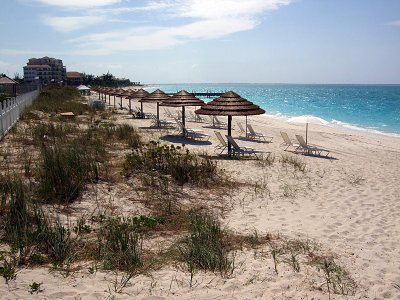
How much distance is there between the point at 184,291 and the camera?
3172 millimetres

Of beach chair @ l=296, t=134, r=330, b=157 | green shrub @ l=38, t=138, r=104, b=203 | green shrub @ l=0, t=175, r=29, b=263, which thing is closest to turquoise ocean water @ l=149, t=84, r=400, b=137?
beach chair @ l=296, t=134, r=330, b=157

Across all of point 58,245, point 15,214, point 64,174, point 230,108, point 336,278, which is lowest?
point 336,278

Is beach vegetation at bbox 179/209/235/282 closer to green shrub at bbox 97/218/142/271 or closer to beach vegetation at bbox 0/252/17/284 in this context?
green shrub at bbox 97/218/142/271

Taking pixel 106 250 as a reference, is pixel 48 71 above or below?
above

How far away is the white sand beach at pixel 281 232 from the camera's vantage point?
317 centimetres

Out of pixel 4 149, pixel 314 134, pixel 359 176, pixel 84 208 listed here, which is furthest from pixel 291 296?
pixel 314 134

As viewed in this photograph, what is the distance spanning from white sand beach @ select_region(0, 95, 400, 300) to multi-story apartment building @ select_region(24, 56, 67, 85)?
94.9m

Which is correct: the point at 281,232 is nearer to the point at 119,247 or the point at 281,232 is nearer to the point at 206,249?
the point at 206,249

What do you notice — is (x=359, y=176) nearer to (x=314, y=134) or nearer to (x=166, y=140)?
(x=166, y=140)

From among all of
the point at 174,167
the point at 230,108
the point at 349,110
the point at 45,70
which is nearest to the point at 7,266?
the point at 174,167

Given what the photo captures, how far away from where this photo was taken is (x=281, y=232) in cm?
464

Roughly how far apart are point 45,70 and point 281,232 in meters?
112

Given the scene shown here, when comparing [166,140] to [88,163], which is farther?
[166,140]

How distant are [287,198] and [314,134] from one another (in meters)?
12.0
